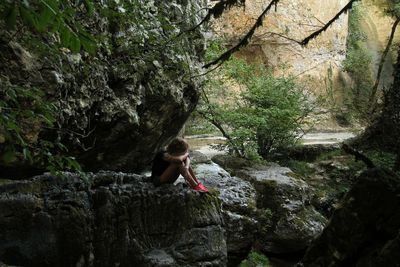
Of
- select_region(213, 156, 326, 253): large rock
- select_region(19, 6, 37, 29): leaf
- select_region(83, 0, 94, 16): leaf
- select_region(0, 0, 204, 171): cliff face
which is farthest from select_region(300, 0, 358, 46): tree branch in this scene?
select_region(213, 156, 326, 253): large rock

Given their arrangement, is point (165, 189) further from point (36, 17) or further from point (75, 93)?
point (36, 17)

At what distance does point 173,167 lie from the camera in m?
5.50

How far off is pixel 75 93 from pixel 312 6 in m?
20.1

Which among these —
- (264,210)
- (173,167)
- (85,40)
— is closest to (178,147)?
(173,167)

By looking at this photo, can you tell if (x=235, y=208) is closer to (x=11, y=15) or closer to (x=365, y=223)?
(x=365, y=223)

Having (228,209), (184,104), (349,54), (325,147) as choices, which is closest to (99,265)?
(228,209)

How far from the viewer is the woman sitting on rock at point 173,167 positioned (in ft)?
18.1

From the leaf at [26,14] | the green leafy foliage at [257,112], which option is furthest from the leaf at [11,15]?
the green leafy foliage at [257,112]

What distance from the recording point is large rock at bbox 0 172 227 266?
15.3 ft

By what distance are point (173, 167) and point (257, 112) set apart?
5.53 m

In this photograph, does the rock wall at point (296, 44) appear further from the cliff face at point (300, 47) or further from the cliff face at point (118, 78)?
the cliff face at point (118, 78)

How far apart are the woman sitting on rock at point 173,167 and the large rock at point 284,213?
2.36m

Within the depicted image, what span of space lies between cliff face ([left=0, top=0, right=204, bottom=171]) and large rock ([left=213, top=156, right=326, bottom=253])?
2.27 metres

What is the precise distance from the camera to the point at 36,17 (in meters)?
1.21
